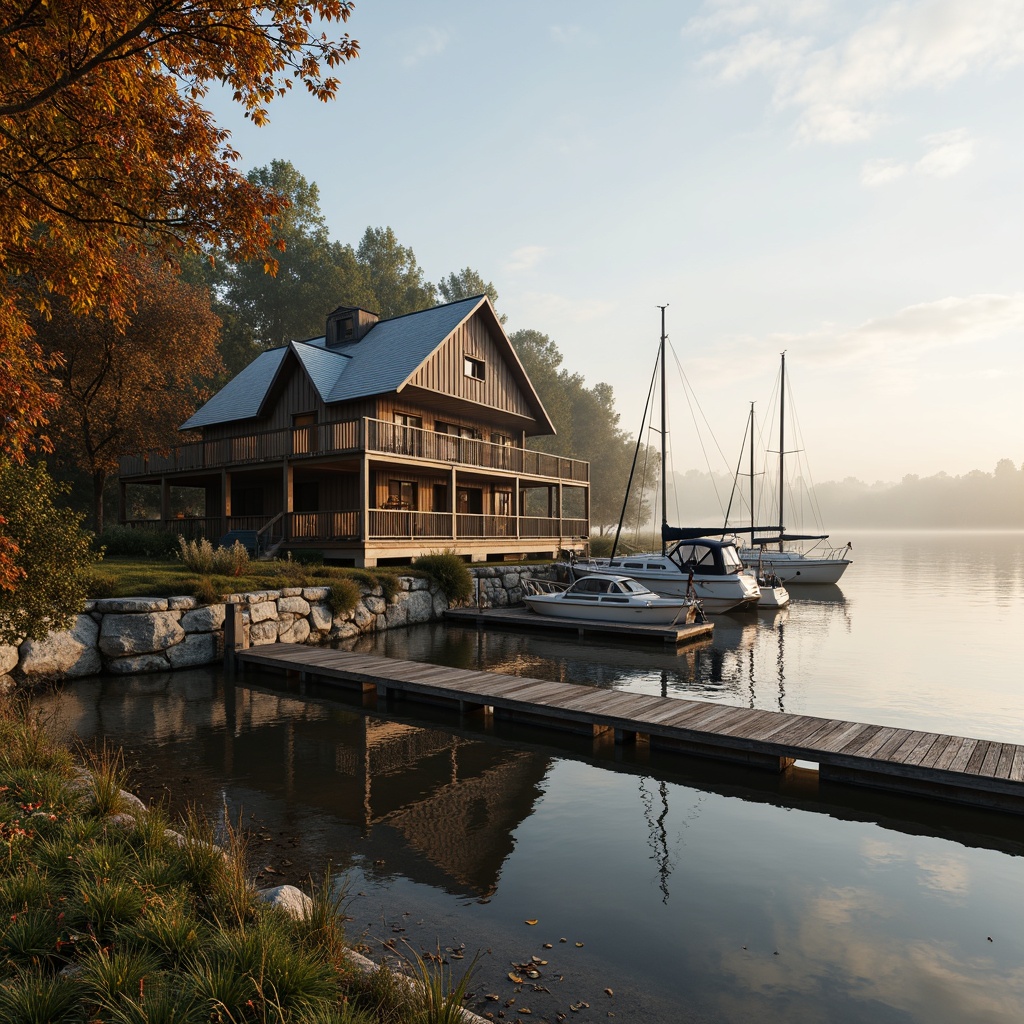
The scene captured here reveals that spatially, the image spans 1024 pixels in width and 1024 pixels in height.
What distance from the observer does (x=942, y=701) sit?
1384 centimetres

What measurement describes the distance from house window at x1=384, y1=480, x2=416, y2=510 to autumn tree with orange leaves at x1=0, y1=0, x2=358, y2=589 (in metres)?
18.3

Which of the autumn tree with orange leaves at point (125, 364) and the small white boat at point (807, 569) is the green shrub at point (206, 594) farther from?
the small white boat at point (807, 569)

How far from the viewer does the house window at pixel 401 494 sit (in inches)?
1094

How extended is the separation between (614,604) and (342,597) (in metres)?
8.13

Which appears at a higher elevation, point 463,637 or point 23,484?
point 23,484

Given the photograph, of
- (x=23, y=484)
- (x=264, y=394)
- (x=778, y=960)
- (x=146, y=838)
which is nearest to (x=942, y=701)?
(x=778, y=960)

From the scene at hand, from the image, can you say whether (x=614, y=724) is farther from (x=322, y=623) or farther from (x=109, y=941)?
(x=322, y=623)

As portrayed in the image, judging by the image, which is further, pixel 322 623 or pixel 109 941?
pixel 322 623

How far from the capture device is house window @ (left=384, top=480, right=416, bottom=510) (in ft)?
91.2

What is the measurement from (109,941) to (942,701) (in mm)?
14445

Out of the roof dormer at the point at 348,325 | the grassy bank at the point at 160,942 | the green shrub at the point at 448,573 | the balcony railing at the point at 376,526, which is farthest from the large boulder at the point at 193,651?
the roof dormer at the point at 348,325

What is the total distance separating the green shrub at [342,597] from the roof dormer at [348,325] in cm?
1684

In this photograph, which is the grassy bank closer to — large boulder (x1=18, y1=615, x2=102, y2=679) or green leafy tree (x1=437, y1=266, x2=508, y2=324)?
large boulder (x1=18, y1=615, x2=102, y2=679)

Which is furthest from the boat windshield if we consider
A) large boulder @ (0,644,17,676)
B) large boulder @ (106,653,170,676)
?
large boulder @ (0,644,17,676)
